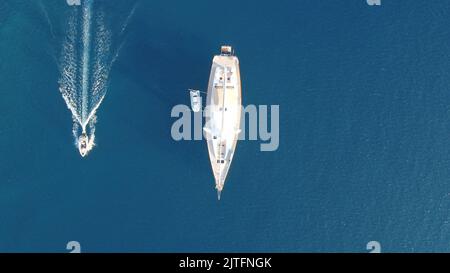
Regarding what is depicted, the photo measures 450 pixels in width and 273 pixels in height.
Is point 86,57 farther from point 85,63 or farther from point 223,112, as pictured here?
point 223,112

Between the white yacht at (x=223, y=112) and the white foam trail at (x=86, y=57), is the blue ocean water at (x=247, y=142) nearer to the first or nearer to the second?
the white yacht at (x=223, y=112)

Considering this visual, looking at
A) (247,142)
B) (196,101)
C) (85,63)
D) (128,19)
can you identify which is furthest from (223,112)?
(85,63)

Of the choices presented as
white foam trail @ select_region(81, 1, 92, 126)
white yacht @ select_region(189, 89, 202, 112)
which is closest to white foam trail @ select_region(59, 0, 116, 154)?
white foam trail @ select_region(81, 1, 92, 126)

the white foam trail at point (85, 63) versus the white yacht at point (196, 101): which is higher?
the white foam trail at point (85, 63)

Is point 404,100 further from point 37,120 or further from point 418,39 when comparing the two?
point 37,120

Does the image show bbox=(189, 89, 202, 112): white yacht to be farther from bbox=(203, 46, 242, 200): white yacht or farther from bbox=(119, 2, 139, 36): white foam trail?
bbox=(119, 2, 139, 36): white foam trail

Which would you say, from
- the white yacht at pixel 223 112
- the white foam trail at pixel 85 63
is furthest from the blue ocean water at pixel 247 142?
the white yacht at pixel 223 112
